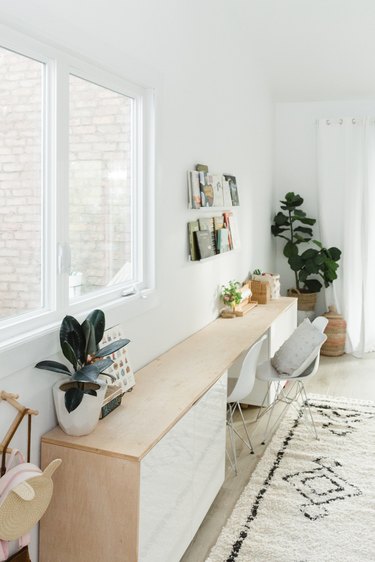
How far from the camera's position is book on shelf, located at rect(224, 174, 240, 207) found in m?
4.46

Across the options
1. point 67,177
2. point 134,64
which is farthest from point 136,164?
point 67,177

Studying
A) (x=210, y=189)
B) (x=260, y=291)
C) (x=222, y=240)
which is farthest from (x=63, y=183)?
(x=260, y=291)

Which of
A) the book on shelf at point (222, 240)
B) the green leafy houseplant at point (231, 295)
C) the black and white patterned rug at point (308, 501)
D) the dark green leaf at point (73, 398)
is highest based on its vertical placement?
the book on shelf at point (222, 240)

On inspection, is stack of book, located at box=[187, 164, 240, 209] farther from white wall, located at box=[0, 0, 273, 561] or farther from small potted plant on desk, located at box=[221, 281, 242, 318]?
small potted plant on desk, located at box=[221, 281, 242, 318]

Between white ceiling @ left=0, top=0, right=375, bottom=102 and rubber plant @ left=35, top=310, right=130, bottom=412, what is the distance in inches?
40.9

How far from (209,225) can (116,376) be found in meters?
1.72

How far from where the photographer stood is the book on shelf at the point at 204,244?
3730mm

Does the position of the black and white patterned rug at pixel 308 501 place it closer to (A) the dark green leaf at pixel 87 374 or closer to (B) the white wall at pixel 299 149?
(A) the dark green leaf at pixel 87 374

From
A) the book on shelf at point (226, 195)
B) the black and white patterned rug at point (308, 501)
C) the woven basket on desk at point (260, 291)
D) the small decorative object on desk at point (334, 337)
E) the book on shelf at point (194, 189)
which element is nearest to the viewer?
the black and white patterned rug at point (308, 501)

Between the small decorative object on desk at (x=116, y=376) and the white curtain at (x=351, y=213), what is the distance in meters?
4.03

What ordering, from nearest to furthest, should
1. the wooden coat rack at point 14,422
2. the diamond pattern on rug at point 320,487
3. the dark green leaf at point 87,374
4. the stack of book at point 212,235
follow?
the wooden coat rack at point 14,422
the dark green leaf at point 87,374
the diamond pattern on rug at point 320,487
the stack of book at point 212,235

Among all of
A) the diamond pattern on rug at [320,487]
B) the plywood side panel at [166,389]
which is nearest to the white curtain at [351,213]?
the plywood side panel at [166,389]

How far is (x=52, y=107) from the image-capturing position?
2.23 metres

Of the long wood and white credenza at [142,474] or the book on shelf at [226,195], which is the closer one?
the long wood and white credenza at [142,474]
